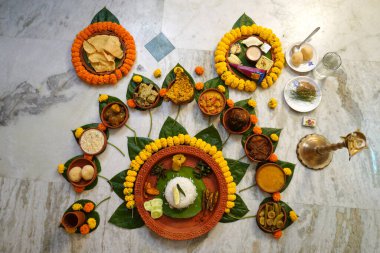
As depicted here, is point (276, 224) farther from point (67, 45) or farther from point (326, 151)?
point (67, 45)

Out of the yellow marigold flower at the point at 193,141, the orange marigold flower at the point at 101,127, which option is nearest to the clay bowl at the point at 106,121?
the orange marigold flower at the point at 101,127

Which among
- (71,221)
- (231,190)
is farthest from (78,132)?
(231,190)

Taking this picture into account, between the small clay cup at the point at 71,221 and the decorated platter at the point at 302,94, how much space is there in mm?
2657

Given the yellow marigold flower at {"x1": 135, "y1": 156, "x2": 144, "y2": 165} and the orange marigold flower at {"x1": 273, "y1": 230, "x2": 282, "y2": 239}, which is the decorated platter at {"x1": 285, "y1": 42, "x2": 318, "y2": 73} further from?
the yellow marigold flower at {"x1": 135, "y1": 156, "x2": 144, "y2": 165}

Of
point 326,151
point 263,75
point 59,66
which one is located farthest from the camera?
point 59,66

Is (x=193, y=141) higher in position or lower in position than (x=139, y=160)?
higher

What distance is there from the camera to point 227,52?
12.1 ft

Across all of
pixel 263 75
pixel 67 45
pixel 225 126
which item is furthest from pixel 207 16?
pixel 67 45

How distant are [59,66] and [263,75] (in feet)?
8.11

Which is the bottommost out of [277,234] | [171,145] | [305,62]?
[277,234]

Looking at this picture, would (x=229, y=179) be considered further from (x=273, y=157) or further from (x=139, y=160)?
(x=139, y=160)

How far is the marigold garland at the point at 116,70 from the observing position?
3.61 metres

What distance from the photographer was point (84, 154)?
11.4 ft

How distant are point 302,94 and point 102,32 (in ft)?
8.27
